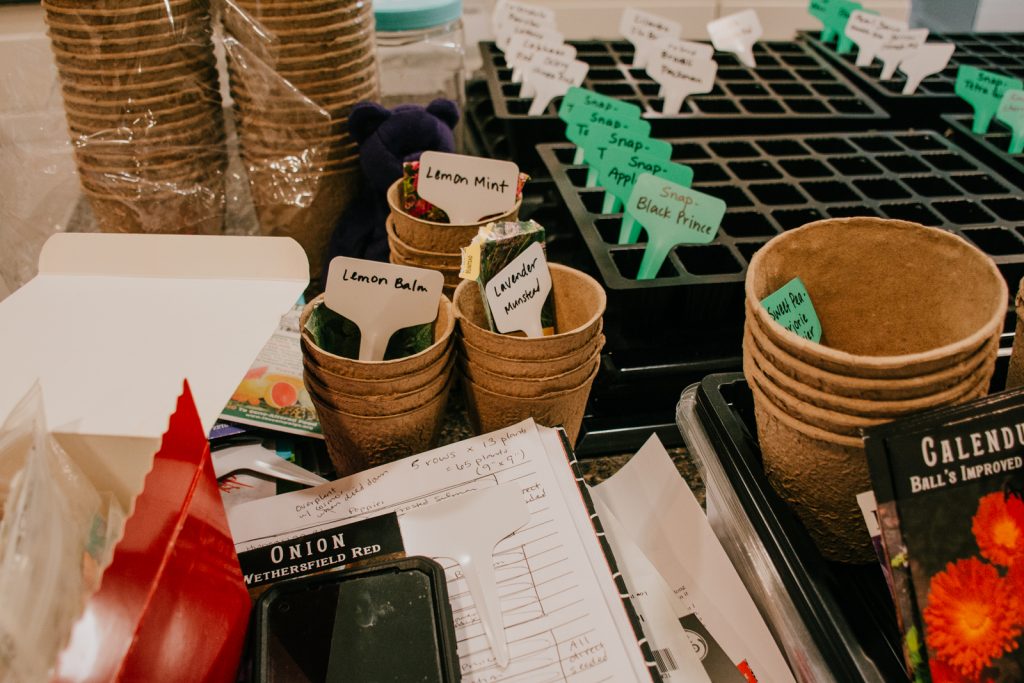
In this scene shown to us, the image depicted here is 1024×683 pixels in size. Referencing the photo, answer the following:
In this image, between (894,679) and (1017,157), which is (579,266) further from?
(1017,157)

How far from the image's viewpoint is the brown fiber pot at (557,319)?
71cm

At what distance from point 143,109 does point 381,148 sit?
33cm

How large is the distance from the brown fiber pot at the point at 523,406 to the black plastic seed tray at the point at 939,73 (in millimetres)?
1170

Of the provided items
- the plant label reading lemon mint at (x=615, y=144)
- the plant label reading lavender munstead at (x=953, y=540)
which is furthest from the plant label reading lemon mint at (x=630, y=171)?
the plant label reading lavender munstead at (x=953, y=540)

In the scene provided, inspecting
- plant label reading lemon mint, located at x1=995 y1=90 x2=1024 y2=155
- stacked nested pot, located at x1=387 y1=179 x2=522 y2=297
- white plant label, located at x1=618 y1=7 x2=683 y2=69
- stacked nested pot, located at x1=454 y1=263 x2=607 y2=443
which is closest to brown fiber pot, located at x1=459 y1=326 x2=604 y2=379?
stacked nested pot, located at x1=454 y1=263 x2=607 y2=443

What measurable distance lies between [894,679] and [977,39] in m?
1.89

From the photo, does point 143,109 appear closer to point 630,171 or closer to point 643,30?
point 630,171

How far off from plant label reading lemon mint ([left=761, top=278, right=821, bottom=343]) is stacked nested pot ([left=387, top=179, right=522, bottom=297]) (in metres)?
0.34

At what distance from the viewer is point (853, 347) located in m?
0.78

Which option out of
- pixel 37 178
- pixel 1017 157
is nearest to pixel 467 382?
pixel 37 178

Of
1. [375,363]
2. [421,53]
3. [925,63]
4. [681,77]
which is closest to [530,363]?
[375,363]

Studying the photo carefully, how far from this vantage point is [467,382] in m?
0.78

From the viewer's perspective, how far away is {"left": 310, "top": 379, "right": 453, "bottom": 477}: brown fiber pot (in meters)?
0.73

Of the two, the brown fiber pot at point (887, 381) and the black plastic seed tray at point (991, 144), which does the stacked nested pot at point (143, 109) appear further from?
the black plastic seed tray at point (991, 144)
